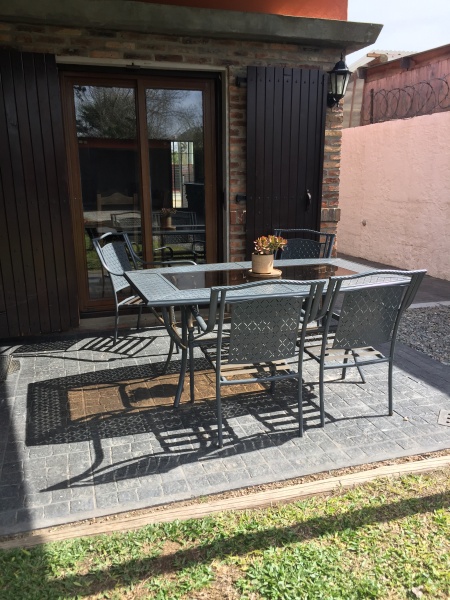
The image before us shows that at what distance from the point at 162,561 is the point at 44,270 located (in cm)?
316

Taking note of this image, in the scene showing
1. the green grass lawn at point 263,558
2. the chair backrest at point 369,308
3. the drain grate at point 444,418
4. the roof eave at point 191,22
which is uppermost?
the roof eave at point 191,22

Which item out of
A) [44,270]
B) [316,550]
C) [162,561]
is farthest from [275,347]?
[44,270]

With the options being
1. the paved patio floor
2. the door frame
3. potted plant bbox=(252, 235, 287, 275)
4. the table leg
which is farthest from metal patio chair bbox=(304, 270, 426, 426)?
A: the door frame

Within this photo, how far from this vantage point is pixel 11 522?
206 centimetres

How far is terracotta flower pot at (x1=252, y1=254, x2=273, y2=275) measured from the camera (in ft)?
10.6

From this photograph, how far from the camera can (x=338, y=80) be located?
15.3ft

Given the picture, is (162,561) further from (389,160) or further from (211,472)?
(389,160)

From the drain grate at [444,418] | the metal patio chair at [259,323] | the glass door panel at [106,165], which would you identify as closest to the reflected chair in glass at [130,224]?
the glass door panel at [106,165]

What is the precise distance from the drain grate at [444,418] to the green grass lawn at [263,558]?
0.80m

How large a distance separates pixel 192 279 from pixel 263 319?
812mm

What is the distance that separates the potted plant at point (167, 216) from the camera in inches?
196

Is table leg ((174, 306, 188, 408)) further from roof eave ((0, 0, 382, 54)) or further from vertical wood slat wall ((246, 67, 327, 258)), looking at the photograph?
roof eave ((0, 0, 382, 54))

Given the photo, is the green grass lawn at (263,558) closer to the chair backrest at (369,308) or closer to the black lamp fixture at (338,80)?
the chair backrest at (369,308)

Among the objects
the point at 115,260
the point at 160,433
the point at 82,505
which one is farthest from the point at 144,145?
the point at 82,505
